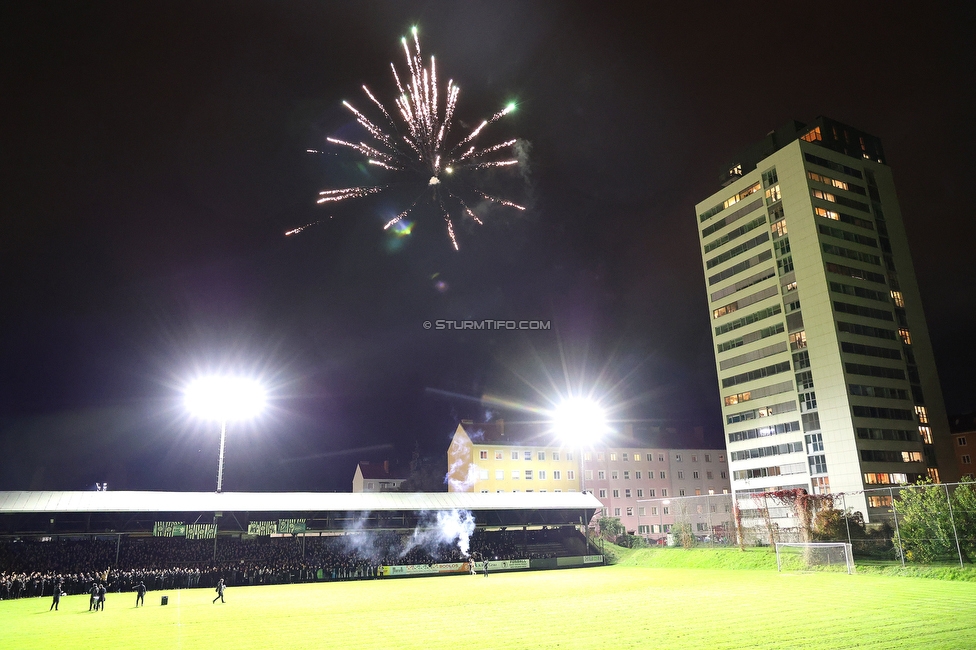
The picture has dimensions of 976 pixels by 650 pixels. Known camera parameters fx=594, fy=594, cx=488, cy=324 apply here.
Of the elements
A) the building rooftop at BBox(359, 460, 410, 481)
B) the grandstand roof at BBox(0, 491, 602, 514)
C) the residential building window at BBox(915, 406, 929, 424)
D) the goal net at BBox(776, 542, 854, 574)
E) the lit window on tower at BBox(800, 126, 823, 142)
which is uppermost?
the lit window on tower at BBox(800, 126, 823, 142)

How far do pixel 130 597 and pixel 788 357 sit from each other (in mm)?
84698

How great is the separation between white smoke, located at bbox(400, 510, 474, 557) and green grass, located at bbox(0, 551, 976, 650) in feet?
74.3

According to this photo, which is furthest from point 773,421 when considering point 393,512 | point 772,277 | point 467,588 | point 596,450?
point 467,588

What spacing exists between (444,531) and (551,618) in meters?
41.0

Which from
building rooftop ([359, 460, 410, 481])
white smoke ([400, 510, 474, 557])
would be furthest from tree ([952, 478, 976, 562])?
building rooftop ([359, 460, 410, 481])

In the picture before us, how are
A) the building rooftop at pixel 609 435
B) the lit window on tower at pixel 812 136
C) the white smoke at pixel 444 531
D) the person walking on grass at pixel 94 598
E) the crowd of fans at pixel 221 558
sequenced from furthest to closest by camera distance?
1. the building rooftop at pixel 609 435
2. the lit window on tower at pixel 812 136
3. the white smoke at pixel 444 531
4. the crowd of fans at pixel 221 558
5. the person walking on grass at pixel 94 598

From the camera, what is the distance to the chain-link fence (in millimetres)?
36562

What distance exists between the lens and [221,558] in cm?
5369

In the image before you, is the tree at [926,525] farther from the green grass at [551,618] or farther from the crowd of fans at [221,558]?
the crowd of fans at [221,558]

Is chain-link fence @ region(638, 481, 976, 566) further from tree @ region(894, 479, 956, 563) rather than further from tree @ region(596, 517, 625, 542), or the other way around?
tree @ region(596, 517, 625, 542)

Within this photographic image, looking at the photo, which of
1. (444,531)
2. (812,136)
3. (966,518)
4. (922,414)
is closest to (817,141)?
(812,136)

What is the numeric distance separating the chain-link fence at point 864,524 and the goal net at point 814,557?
2.15 meters

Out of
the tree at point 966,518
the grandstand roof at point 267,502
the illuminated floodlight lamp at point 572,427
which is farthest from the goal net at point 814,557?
the illuminated floodlight lamp at point 572,427

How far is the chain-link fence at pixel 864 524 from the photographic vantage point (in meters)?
36.6
